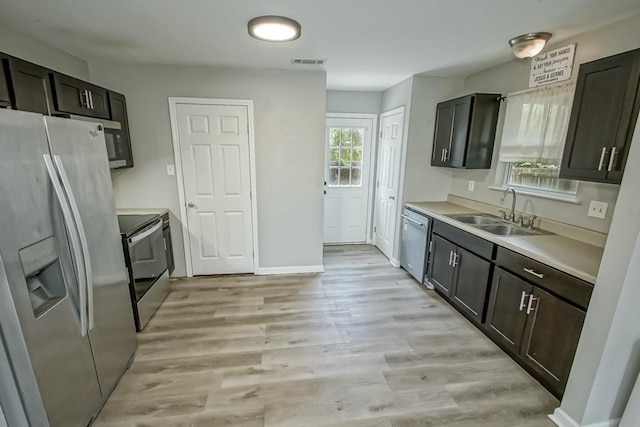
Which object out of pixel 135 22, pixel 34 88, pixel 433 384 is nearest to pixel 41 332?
pixel 34 88

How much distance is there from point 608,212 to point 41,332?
3.41m

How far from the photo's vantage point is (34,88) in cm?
192

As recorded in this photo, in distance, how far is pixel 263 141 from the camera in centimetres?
332

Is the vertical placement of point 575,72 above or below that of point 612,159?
above

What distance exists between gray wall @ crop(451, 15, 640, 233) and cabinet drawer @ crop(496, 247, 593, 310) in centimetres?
63

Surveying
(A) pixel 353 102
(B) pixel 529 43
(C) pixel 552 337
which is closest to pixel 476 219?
(C) pixel 552 337

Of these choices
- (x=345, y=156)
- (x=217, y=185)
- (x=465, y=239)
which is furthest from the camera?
(x=345, y=156)

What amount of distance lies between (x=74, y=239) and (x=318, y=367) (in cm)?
170

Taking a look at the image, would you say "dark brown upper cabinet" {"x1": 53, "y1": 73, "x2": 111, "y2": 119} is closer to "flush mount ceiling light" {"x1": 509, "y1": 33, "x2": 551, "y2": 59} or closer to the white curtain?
"flush mount ceiling light" {"x1": 509, "y1": 33, "x2": 551, "y2": 59}

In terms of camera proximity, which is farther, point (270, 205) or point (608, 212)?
point (270, 205)

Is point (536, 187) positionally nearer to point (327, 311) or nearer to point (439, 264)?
point (439, 264)

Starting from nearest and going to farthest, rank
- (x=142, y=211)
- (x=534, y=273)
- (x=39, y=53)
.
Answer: (x=534, y=273) < (x=39, y=53) < (x=142, y=211)

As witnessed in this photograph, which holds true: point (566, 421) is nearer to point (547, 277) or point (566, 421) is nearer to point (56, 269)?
point (547, 277)

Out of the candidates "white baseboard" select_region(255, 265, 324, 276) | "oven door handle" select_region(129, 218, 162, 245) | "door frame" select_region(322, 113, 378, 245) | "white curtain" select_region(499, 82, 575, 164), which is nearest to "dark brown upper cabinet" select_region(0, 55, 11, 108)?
"oven door handle" select_region(129, 218, 162, 245)
